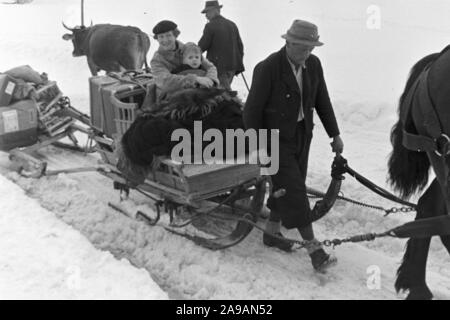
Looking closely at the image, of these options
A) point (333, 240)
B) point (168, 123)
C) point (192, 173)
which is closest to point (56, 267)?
point (192, 173)

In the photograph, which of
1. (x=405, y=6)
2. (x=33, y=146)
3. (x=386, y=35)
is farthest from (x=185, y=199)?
(x=405, y=6)

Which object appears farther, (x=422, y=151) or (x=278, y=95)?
(x=278, y=95)

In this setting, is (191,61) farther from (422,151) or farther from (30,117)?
(30,117)

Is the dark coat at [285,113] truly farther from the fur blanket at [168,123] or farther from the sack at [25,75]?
the sack at [25,75]

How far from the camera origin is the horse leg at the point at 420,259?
3586mm

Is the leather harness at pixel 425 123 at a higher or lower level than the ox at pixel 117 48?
higher

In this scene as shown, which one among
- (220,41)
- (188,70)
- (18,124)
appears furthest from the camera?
(220,41)

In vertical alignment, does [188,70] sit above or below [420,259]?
above

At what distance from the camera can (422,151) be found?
140 inches

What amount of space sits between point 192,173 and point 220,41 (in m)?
3.78

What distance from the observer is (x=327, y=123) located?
4434 millimetres

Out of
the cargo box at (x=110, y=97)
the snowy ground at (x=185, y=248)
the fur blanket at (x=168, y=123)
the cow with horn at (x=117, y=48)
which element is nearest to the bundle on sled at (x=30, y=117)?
the snowy ground at (x=185, y=248)

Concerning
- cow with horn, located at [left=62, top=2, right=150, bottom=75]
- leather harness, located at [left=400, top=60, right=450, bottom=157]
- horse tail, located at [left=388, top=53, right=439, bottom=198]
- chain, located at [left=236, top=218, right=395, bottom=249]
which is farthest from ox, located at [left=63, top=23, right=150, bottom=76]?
leather harness, located at [left=400, top=60, right=450, bottom=157]

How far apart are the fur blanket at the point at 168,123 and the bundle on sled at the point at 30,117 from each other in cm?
176
